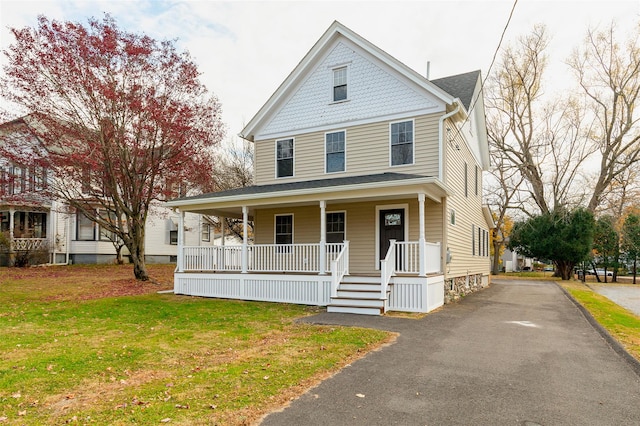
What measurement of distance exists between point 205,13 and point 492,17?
8.59m

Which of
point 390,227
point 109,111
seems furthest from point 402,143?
point 109,111

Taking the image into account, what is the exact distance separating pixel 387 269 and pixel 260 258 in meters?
4.57

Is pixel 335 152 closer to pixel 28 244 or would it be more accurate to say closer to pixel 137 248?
pixel 137 248

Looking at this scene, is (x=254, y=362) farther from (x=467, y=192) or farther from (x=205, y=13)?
(x=467, y=192)

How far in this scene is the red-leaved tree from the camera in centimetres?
1479

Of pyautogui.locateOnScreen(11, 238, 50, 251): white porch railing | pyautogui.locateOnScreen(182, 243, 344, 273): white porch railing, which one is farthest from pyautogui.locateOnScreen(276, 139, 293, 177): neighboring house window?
pyautogui.locateOnScreen(11, 238, 50, 251): white porch railing

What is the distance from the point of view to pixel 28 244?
22.8 m

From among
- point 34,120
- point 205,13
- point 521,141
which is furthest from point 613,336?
point 521,141

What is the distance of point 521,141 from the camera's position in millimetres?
31594

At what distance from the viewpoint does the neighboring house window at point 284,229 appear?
15.0 meters

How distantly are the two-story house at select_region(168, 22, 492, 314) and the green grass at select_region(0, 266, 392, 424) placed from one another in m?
1.85

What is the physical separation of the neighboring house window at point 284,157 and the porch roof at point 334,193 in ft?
2.05

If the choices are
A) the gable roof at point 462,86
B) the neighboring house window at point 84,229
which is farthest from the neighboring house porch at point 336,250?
the neighboring house window at point 84,229

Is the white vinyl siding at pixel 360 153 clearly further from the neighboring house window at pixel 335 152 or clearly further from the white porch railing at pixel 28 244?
the white porch railing at pixel 28 244
